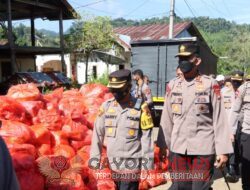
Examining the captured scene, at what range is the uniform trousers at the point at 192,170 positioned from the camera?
3.38 metres

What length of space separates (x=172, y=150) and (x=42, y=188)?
1497mm

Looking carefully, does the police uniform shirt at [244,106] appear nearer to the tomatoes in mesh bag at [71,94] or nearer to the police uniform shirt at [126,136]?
the police uniform shirt at [126,136]

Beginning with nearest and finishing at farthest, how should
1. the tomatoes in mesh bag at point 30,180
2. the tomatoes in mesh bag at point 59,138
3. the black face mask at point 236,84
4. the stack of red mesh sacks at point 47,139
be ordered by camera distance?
the tomatoes in mesh bag at point 30,180 → the stack of red mesh sacks at point 47,139 → the tomatoes in mesh bag at point 59,138 → the black face mask at point 236,84

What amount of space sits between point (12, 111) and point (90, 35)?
17622 millimetres

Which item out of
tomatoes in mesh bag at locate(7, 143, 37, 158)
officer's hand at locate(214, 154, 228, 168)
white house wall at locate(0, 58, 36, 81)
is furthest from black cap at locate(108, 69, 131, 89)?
white house wall at locate(0, 58, 36, 81)

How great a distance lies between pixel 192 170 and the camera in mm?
3434

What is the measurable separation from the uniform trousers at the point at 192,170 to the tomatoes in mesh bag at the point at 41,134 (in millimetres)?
1862

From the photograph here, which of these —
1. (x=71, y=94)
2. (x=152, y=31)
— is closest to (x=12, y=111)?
(x=71, y=94)

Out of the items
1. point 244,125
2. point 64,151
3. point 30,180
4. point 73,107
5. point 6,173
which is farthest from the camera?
point 73,107

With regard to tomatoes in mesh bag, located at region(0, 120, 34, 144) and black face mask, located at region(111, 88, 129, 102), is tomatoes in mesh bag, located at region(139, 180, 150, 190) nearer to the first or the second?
tomatoes in mesh bag, located at region(0, 120, 34, 144)

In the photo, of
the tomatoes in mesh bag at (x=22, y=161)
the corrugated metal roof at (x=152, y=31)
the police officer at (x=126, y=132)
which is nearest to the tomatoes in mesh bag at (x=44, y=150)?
the tomatoes in mesh bag at (x=22, y=161)

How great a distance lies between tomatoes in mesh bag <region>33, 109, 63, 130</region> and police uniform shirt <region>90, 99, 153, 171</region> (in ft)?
6.06

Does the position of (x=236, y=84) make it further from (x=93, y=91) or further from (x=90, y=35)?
(x=90, y=35)

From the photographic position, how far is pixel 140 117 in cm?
340
